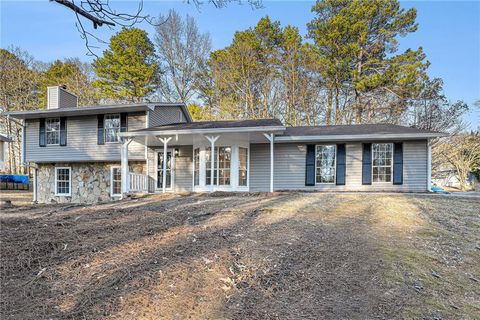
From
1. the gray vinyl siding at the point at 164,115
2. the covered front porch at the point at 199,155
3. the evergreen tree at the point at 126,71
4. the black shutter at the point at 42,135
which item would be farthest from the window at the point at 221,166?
the evergreen tree at the point at 126,71

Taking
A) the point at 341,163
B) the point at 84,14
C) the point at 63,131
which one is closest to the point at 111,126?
the point at 63,131

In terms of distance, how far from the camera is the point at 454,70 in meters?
19.9

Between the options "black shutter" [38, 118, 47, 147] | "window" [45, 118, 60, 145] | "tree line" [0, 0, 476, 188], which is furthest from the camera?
"tree line" [0, 0, 476, 188]

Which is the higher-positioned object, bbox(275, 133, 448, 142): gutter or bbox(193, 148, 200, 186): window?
bbox(275, 133, 448, 142): gutter

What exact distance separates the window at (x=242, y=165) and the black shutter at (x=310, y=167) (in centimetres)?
241

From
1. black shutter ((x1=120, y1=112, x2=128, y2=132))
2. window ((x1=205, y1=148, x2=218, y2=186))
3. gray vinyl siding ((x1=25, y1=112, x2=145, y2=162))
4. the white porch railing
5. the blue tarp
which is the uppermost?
black shutter ((x1=120, y1=112, x2=128, y2=132))

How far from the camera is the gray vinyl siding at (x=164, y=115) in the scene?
14953 millimetres

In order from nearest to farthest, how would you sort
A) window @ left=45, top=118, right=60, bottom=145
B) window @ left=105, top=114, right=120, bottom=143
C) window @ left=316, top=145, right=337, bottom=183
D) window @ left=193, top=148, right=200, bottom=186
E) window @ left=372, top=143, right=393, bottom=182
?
window @ left=372, top=143, right=393, bottom=182
window @ left=316, top=145, right=337, bottom=183
window @ left=193, top=148, right=200, bottom=186
window @ left=105, top=114, right=120, bottom=143
window @ left=45, top=118, right=60, bottom=145

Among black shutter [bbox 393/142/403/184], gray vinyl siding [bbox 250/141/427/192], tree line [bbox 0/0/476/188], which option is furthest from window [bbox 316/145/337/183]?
tree line [bbox 0/0/476/188]

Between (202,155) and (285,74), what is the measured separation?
1189 centimetres

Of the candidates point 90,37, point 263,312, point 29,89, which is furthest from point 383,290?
point 29,89

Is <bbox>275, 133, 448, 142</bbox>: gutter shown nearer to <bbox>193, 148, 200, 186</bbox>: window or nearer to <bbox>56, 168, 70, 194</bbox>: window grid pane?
<bbox>193, 148, 200, 186</bbox>: window

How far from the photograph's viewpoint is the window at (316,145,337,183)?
12.9 metres

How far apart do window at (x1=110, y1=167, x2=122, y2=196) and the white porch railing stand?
178cm
